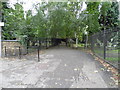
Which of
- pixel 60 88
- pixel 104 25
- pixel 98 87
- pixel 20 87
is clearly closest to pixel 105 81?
pixel 98 87

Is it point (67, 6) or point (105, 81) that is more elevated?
point (67, 6)

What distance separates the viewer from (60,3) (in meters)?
12.0

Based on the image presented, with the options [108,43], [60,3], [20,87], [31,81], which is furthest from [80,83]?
[60,3]

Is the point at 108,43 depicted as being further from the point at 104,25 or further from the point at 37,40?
the point at 104,25

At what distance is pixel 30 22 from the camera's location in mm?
11062

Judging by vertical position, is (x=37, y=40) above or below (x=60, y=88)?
above

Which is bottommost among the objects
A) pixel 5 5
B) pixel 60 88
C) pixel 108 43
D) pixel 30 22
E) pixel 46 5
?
pixel 60 88

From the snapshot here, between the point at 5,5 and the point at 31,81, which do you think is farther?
the point at 5,5

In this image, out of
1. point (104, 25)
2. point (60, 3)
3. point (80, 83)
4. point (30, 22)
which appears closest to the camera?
point (80, 83)

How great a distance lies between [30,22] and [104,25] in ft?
35.3

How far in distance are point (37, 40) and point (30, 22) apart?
87.9 inches

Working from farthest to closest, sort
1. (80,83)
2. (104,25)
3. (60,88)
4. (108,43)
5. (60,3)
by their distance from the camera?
1. (104,25)
2. (60,3)
3. (108,43)
4. (80,83)
5. (60,88)

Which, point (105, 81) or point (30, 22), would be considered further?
point (30, 22)

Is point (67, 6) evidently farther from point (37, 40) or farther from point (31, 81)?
point (31, 81)
